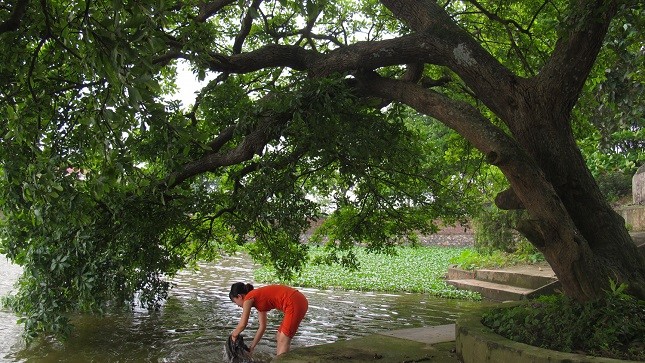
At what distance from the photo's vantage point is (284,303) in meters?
7.60

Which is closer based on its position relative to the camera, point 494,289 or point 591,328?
point 591,328

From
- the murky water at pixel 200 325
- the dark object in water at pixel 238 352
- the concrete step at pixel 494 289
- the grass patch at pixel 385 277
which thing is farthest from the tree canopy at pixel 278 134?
the grass patch at pixel 385 277

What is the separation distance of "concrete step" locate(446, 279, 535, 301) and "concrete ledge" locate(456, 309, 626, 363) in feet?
22.4

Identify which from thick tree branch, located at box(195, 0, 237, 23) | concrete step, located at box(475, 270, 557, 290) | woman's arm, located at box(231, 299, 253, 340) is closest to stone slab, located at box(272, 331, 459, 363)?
woman's arm, located at box(231, 299, 253, 340)

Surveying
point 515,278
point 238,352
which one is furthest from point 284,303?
point 515,278

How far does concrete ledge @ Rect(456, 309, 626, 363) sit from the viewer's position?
5.14 metres

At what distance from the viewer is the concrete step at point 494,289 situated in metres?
13.8

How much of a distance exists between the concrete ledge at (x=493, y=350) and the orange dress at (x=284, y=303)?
6.48ft

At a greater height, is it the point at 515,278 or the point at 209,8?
the point at 209,8

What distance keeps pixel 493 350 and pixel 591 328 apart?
904 mm

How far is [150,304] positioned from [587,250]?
736 cm

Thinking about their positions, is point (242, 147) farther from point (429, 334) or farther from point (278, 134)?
point (429, 334)

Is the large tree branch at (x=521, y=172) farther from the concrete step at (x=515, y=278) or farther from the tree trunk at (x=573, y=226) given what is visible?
the concrete step at (x=515, y=278)

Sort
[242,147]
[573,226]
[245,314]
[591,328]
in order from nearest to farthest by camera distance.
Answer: [591,328] < [573,226] < [245,314] < [242,147]
